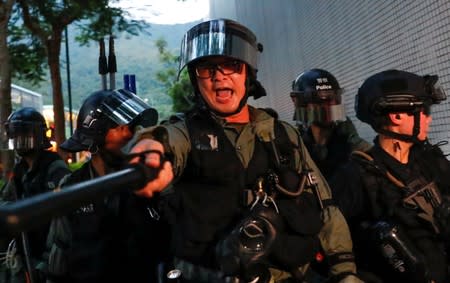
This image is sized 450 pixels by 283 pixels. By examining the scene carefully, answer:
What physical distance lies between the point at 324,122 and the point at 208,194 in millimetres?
2463

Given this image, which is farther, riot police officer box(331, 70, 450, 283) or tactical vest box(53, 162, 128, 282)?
tactical vest box(53, 162, 128, 282)

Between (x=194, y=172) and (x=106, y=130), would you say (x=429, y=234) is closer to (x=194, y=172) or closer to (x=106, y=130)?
(x=194, y=172)

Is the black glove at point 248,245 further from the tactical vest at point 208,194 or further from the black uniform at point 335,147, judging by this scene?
the black uniform at point 335,147

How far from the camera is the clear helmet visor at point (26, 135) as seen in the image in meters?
4.58

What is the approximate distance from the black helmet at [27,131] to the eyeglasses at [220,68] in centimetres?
240

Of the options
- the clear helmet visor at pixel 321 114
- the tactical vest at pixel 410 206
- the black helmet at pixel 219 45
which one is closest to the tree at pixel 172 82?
the clear helmet visor at pixel 321 114

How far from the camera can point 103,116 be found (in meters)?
3.71

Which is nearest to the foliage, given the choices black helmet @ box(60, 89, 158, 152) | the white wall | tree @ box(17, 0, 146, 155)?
tree @ box(17, 0, 146, 155)

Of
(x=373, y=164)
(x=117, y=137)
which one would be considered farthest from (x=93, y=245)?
(x=373, y=164)

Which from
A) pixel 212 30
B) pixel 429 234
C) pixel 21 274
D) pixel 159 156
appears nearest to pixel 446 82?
pixel 429 234

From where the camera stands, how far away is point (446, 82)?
18.7 feet

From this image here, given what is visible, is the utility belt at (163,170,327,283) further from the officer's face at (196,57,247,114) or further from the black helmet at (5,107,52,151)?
the black helmet at (5,107,52,151)

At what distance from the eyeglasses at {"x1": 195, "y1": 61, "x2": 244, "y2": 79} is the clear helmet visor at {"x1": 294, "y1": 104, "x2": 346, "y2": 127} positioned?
218 centimetres

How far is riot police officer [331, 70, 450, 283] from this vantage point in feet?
9.23
